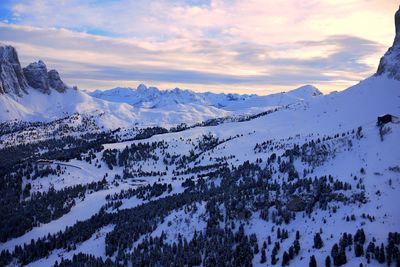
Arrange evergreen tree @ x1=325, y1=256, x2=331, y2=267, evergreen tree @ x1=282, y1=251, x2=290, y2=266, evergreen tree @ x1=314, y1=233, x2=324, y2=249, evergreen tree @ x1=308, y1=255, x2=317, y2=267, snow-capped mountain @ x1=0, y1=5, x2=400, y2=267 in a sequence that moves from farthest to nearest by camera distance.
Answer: snow-capped mountain @ x1=0, y1=5, x2=400, y2=267, evergreen tree @ x1=314, y1=233, x2=324, y2=249, evergreen tree @ x1=282, y1=251, x2=290, y2=266, evergreen tree @ x1=308, y1=255, x2=317, y2=267, evergreen tree @ x1=325, y1=256, x2=331, y2=267

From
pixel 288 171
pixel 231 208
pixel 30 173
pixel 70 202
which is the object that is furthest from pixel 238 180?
pixel 30 173

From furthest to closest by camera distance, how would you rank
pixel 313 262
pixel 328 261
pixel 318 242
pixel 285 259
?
pixel 318 242, pixel 285 259, pixel 313 262, pixel 328 261

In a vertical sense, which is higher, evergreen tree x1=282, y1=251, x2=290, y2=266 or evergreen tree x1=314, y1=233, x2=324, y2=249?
evergreen tree x1=314, y1=233, x2=324, y2=249

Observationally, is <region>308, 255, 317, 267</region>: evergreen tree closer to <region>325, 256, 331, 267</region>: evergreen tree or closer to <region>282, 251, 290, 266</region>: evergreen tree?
<region>325, 256, 331, 267</region>: evergreen tree

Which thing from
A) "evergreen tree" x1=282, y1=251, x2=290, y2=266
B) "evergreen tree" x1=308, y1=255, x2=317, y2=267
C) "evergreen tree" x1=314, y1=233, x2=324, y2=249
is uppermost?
"evergreen tree" x1=314, y1=233, x2=324, y2=249

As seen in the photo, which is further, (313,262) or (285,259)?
(285,259)

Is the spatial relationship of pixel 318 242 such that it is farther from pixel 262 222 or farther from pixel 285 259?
pixel 262 222

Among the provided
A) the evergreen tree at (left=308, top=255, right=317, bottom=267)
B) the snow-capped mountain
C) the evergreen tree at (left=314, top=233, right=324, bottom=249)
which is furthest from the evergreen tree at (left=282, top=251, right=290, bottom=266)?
the evergreen tree at (left=308, top=255, right=317, bottom=267)

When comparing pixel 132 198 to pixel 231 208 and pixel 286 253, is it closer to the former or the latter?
pixel 231 208

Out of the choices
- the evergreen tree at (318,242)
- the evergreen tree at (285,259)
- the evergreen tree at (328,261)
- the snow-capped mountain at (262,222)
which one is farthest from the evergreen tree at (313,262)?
the evergreen tree at (285,259)

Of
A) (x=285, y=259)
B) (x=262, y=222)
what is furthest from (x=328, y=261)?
(x=262, y=222)

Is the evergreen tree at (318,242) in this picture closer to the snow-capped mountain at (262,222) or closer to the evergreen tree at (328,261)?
the snow-capped mountain at (262,222)
